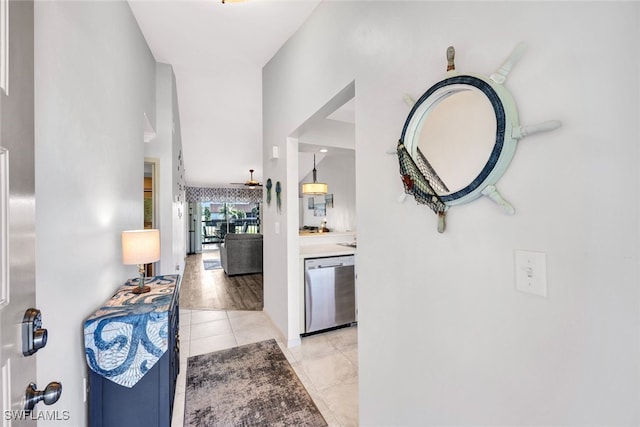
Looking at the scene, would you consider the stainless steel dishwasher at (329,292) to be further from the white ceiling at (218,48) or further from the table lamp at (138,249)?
the white ceiling at (218,48)

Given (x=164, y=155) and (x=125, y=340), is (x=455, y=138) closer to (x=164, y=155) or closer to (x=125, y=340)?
(x=125, y=340)

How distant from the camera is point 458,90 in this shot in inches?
36.9

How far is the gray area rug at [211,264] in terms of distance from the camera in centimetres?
660

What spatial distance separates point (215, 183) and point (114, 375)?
349 inches

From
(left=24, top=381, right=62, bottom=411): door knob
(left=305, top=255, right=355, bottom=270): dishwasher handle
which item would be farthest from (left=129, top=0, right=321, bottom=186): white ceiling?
(left=24, top=381, right=62, bottom=411): door knob

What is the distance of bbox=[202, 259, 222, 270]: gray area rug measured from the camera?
660 cm

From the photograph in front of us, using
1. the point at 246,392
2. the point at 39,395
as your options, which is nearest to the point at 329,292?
the point at 246,392

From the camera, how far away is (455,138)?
959 mm

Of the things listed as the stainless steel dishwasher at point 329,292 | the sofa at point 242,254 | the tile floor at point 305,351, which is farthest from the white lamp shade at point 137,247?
the sofa at point 242,254

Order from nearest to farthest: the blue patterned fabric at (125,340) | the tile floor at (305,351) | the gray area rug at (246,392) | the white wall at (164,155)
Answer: the blue patterned fabric at (125,340) < the gray area rug at (246,392) < the tile floor at (305,351) < the white wall at (164,155)

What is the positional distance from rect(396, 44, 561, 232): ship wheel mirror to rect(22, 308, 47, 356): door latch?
3.96 ft

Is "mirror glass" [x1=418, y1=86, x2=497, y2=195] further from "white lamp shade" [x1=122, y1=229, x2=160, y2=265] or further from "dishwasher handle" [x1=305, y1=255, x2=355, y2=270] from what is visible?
"dishwasher handle" [x1=305, y1=255, x2=355, y2=270]

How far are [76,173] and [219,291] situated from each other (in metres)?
3.54

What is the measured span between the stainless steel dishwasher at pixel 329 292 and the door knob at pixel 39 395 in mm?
2162
